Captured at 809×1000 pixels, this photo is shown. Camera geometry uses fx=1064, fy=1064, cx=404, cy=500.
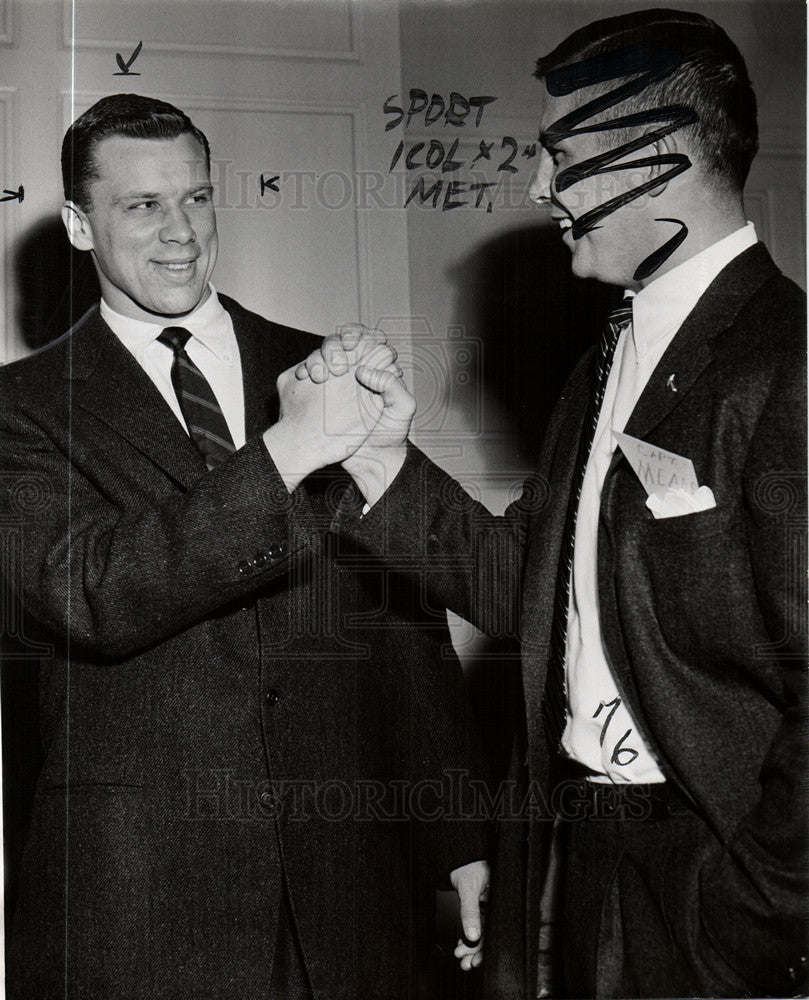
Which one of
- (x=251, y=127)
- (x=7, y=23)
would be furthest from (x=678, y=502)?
(x=7, y=23)

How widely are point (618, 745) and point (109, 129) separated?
125 centimetres

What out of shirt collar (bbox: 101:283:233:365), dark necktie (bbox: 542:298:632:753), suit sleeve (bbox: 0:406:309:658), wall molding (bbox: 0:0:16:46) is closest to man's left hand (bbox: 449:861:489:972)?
dark necktie (bbox: 542:298:632:753)

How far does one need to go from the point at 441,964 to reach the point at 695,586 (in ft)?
2.71

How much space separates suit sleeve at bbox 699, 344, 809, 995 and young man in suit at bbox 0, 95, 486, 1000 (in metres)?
0.53

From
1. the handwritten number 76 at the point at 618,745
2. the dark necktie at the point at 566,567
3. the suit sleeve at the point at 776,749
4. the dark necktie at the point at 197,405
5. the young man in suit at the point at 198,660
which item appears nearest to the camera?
the suit sleeve at the point at 776,749

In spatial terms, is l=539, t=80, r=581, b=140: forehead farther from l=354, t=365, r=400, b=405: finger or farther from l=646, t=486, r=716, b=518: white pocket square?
l=646, t=486, r=716, b=518: white pocket square

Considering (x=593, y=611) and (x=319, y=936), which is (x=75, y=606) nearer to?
(x=319, y=936)

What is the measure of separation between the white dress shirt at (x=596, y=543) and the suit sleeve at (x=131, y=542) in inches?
17.1

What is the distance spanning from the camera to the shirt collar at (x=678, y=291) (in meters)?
1.43

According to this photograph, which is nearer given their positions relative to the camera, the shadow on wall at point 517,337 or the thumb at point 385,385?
the thumb at point 385,385

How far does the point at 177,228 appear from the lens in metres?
1.73

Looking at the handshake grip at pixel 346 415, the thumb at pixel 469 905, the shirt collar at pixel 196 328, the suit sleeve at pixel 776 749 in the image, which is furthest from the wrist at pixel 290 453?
the thumb at pixel 469 905

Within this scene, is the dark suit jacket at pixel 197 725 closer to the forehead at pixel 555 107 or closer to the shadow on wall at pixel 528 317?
the shadow on wall at pixel 528 317

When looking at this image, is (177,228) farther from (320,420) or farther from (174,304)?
(320,420)
